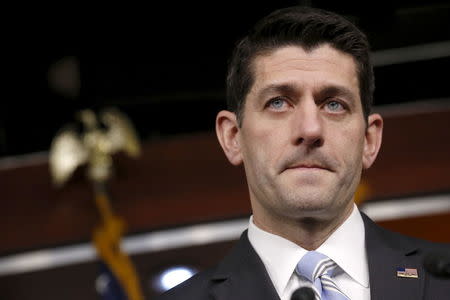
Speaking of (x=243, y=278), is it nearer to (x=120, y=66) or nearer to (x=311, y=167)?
(x=311, y=167)

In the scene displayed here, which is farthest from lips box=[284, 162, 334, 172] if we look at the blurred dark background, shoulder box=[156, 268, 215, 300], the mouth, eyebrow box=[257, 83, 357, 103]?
the blurred dark background

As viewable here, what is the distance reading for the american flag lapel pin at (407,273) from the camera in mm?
1285

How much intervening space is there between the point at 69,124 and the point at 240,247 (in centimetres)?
207

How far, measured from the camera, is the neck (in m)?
1.29

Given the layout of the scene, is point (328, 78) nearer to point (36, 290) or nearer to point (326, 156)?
point (326, 156)

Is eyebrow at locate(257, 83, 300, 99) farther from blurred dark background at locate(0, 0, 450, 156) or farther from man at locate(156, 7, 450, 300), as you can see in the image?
blurred dark background at locate(0, 0, 450, 156)

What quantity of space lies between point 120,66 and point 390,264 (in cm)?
230

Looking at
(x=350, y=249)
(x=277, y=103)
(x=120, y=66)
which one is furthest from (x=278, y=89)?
(x=120, y=66)

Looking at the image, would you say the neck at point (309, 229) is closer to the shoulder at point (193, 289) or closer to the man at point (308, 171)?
the man at point (308, 171)

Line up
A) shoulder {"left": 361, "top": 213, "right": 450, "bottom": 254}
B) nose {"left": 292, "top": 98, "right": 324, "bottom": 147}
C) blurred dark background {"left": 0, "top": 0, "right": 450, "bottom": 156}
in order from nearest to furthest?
nose {"left": 292, "top": 98, "right": 324, "bottom": 147}, shoulder {"left": 361, "top": 213, "right": 450, "bottom": 254}, blurred dark background {"left": 0, "top": 0, "right": 450, "bottom": 156}

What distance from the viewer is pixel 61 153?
10.5 ft

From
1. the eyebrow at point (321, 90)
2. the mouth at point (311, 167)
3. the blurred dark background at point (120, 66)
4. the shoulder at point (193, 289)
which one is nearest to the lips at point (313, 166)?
A: the mouth at point (311, 167)

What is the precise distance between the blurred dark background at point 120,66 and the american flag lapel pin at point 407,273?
1.99 m

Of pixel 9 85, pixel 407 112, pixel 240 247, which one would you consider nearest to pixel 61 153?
pixel 9 85
